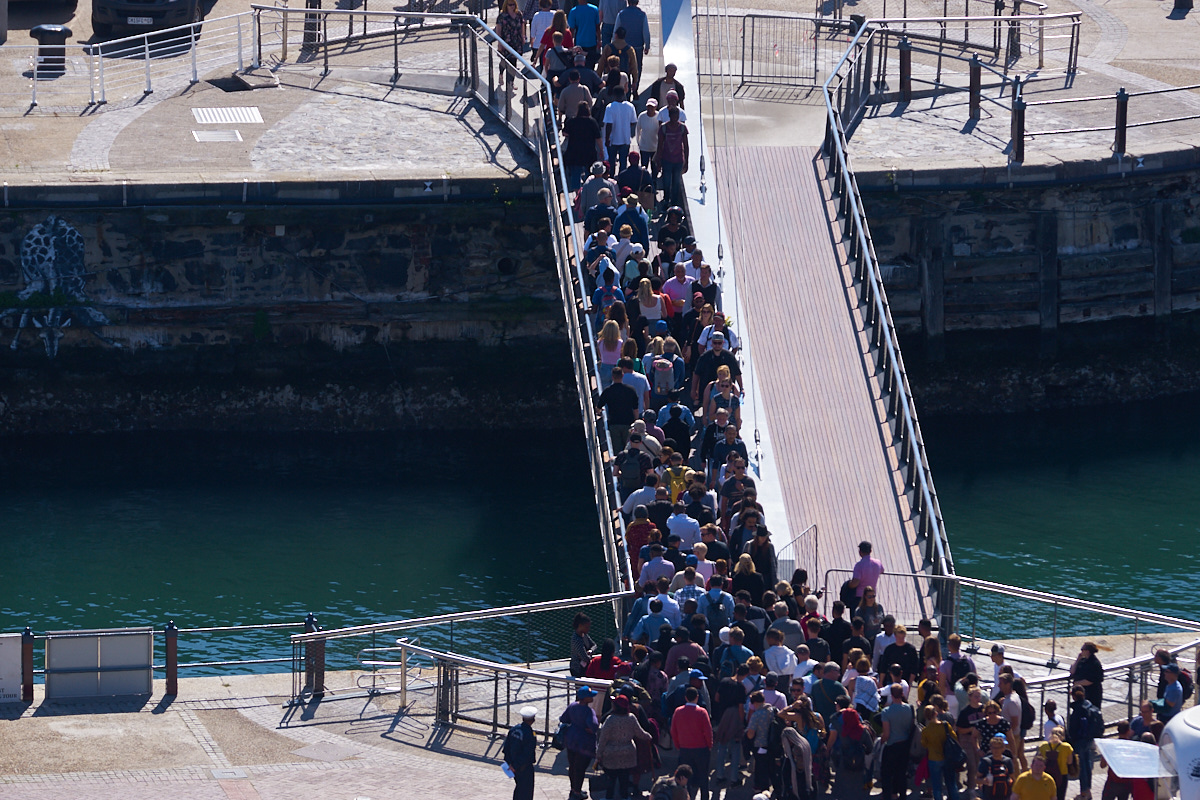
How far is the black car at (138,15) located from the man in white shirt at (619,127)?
14619mm

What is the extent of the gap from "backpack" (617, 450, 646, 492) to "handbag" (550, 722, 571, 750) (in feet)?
11.0

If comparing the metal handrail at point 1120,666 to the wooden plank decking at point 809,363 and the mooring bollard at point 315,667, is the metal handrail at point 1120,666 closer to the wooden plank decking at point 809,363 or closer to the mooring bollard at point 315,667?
the wooden plank decking at point 809,363

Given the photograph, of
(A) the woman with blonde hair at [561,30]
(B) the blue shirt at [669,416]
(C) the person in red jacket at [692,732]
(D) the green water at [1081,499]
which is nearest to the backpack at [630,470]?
(B) the blue shirt at [669,416]

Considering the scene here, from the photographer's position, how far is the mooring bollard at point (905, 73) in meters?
37.0

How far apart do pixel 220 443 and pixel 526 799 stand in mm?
16444

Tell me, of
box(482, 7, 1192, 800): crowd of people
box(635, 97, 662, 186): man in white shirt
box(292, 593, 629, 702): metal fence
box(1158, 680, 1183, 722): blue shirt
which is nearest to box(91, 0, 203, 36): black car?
box(635, 97, 662, 186): man in white shirt

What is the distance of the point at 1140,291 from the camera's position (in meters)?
35.2

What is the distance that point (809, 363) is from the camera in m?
25.9

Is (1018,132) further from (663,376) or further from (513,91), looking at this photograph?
(663,376)

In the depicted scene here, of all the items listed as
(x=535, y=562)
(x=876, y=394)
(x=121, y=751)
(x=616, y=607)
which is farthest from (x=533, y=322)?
(x=121, y=751)

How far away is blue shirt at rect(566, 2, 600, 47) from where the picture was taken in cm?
3052

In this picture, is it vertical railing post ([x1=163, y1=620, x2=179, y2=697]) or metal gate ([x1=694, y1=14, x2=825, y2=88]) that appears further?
metal gate ([x1=694, y1=14, x2=825, y2=88])

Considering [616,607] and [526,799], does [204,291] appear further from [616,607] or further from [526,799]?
[526,799]

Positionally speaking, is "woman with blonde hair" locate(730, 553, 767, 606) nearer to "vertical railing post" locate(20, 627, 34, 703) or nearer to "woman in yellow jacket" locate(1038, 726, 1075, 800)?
"woman in yellow jacket" locate(1038, 726, 1075, 800)
